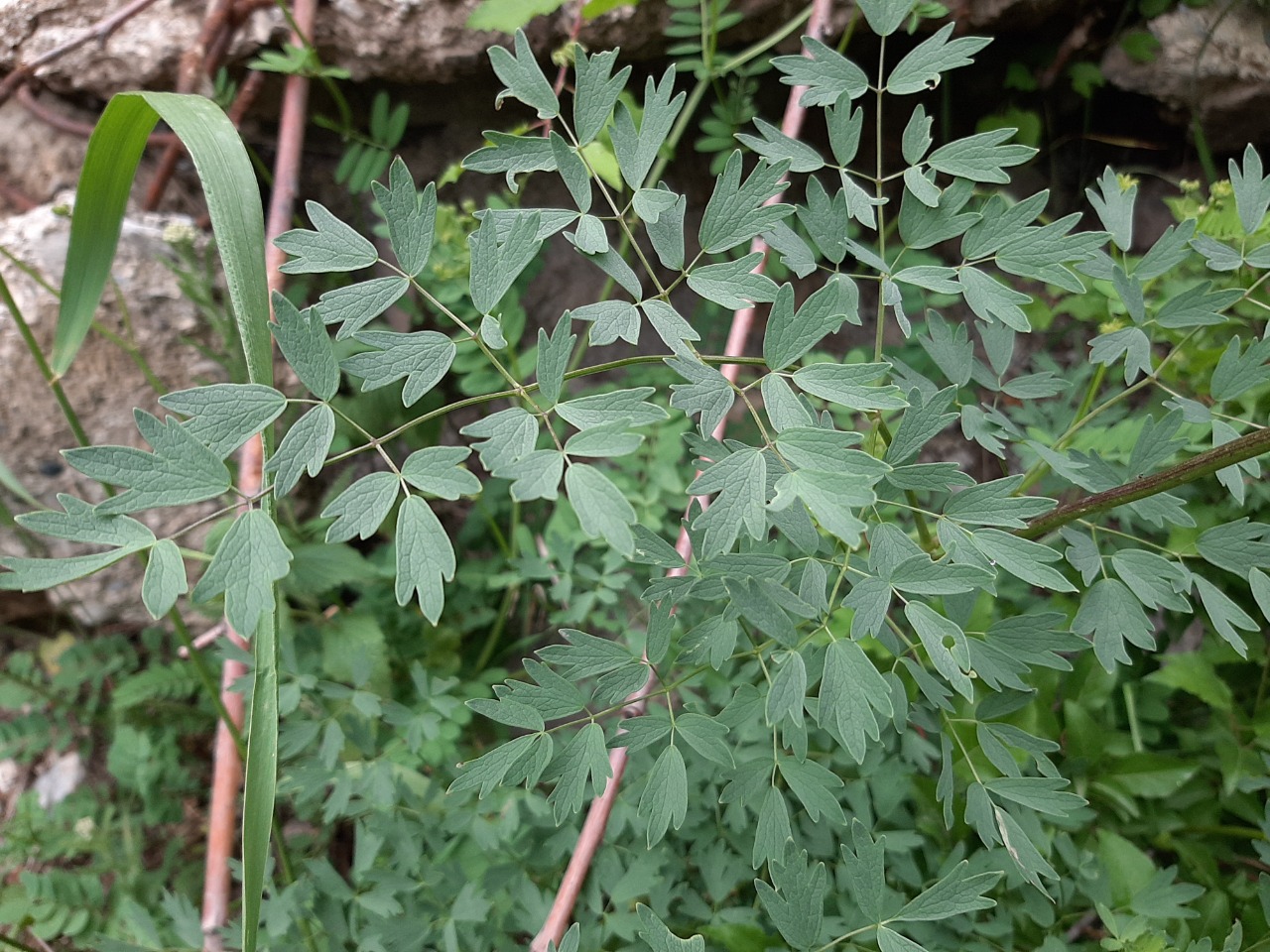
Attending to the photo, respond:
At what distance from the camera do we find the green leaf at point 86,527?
57cm

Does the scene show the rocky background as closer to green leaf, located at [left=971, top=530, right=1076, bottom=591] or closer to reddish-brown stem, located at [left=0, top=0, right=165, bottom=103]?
reddish-brown stem, located at [left=0, top=0, right=165, bottom=103]

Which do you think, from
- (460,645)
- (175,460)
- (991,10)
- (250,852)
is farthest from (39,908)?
(991,10)

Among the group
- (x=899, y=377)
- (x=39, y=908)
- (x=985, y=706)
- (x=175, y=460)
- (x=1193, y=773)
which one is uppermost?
(x=175, y=460)

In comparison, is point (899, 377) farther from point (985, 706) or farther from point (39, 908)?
point (39, 908)

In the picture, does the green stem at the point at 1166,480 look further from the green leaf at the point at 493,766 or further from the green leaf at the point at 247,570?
the green leaf at the point at 247,570

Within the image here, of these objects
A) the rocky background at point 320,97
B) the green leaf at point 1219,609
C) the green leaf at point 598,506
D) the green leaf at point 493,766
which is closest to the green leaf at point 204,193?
the green leaf at point 493,766

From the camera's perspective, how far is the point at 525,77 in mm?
727

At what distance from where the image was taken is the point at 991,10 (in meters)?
1.80

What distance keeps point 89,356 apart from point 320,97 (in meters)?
0.75

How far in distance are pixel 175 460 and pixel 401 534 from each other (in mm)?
161

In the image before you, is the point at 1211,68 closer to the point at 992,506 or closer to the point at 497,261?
the point at 992,506

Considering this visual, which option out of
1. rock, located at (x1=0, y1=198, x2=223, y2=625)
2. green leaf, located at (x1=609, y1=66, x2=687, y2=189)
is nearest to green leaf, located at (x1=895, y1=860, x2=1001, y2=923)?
green leaf, located at (x1=609, y1=66, x2=687, y2=189)

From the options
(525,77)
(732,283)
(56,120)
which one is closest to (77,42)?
(56,120)

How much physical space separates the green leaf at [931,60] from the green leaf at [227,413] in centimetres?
61
